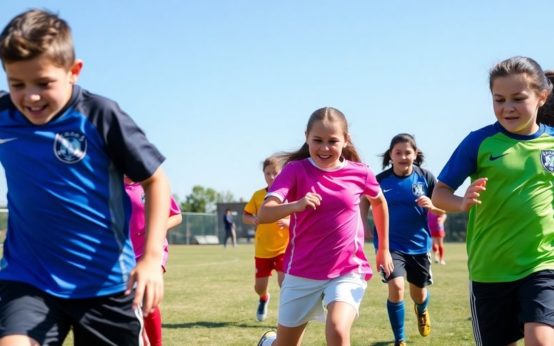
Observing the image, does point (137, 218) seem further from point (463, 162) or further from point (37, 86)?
point (37, 86)

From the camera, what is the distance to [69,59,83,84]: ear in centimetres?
368

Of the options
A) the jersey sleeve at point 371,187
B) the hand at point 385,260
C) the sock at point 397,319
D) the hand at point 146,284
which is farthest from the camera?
the sock at point 397,319

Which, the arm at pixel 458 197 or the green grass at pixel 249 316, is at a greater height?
the arm at pixel 458 197

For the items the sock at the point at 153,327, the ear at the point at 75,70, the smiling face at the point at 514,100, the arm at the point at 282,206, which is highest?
the ear at the point at 75,70

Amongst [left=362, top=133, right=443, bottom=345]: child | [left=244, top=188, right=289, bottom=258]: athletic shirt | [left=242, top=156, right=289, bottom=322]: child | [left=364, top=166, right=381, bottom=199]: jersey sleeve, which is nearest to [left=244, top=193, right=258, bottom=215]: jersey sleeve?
[left=242, top=156, right=289, bottom=322]: child

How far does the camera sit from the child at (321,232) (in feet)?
19.1

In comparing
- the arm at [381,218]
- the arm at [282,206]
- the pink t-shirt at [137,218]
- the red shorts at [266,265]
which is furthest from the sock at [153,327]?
the red shorts at [266,265]

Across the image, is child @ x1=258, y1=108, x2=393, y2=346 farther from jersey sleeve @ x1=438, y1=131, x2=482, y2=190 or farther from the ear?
the ear

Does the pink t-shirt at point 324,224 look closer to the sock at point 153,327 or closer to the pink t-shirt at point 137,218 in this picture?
the pink t-shirt at point 137,218

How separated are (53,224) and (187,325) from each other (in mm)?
6601

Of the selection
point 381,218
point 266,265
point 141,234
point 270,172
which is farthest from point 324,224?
point 266,265

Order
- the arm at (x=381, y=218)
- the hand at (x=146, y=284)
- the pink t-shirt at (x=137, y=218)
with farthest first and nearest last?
the pink t-shirt at (x=137, y=218) → the arm at (x=381, y=218) → the hand at (x=146, y=284)

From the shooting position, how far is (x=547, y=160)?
4883 millimetres

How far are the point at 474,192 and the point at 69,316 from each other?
89.6 inches
